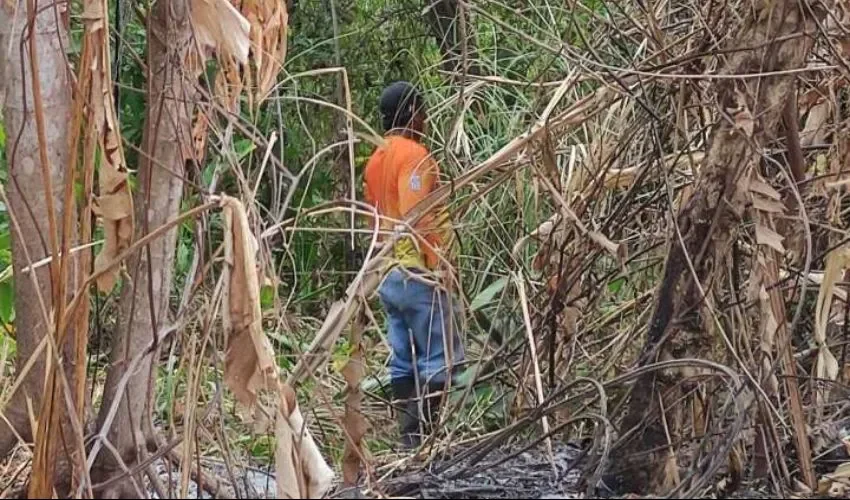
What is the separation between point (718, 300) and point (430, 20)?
11.5 feet

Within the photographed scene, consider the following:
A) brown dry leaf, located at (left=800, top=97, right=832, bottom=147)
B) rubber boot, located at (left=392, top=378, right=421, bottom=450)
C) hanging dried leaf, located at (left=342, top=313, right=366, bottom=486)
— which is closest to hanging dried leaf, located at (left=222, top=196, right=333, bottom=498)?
hanging dried leaf, located at (left=342, top=313, right=366, bottom=486)

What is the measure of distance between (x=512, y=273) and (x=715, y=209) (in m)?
0.72

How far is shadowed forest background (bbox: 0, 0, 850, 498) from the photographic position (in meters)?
1.28

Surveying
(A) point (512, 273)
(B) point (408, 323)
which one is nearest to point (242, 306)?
(A) point (512, 273)

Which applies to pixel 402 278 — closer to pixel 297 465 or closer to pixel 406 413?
pixel 406 413

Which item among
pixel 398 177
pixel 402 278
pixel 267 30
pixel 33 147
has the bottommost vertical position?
pixel 402 278

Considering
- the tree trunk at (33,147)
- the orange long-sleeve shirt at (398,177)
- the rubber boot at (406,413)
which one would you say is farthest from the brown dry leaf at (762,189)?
the orange long-sleeve shirt at (398,177)

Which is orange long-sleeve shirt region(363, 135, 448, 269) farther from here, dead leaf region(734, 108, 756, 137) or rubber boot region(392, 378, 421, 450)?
dead leaf region(734, 108, 756, 137)

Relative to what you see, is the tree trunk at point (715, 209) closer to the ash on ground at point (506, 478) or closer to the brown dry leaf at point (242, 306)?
the ash on ground at point (506, 478)

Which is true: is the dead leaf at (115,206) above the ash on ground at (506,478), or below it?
above

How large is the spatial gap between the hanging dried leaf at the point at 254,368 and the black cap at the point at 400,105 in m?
2.07

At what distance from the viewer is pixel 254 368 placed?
3.67 feet

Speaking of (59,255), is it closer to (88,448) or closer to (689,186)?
(88,448)

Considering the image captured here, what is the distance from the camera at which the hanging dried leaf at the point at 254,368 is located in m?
1.01
